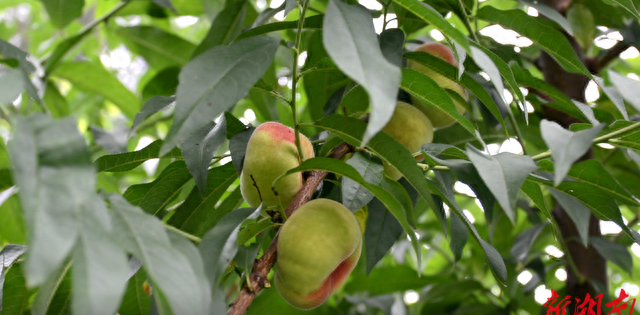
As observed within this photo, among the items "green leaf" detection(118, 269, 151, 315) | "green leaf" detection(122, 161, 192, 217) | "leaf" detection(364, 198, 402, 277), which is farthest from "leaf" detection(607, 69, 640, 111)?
"green leaf" detection(118, 269, 151, 315)

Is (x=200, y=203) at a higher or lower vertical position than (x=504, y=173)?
lower

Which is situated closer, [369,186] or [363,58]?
[363,58]

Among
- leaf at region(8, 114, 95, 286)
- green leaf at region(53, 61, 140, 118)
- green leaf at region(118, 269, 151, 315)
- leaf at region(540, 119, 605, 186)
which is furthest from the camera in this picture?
green leaf at region(53, 61, 140, 118)

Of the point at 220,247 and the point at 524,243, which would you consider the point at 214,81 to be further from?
the point at 524,243

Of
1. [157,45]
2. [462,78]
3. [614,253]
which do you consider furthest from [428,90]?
[157,45]

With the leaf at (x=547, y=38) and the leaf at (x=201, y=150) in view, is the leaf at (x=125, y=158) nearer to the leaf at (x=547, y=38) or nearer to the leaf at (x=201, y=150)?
the leaf at (x=201, y=150)

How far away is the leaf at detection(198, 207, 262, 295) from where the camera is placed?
1.67 feet

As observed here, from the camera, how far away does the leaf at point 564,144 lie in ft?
1.52

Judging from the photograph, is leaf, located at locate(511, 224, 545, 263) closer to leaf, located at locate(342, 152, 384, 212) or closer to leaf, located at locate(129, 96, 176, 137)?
leaf, located at locate(342, 152, 384, 212)

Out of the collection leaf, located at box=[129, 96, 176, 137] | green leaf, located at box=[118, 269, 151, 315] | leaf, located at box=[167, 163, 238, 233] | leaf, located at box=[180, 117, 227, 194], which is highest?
leaf, located at box=[129, 96, 176, 137]

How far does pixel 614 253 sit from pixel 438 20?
79cm

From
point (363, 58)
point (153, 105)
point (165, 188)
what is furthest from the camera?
point (165, 188)

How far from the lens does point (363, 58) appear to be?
459mm

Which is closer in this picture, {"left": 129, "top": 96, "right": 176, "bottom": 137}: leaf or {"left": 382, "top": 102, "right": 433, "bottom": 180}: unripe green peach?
{"left": 129, "top": 96, "right": 176, "bottom": 137}: leaf
